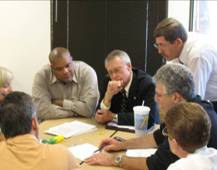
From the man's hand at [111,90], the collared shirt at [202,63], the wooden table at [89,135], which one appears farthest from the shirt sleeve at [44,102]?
the collared shirt at [202,63]

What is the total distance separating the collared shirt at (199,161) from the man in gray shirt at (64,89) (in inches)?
66.1

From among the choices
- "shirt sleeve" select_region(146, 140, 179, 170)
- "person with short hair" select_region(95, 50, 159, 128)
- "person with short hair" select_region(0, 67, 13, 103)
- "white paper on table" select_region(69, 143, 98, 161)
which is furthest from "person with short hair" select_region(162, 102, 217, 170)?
"person with short hair" select_region(0, 67, 13, 103)

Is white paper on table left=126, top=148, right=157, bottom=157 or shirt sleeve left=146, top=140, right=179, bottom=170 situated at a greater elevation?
shirt sleeve left=146, top=140, right=179, bottom=170

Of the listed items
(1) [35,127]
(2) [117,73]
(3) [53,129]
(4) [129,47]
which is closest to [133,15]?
(4) [129,47]

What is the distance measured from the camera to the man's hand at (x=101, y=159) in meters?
2.15

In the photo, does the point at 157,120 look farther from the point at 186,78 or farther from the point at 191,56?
the point at 186,78

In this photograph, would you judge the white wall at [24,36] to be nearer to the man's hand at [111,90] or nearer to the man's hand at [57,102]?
the man's hand at [57,102]

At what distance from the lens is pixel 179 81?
207cm

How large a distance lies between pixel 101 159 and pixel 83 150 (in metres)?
0.21

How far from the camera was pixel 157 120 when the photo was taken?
2.96 meters

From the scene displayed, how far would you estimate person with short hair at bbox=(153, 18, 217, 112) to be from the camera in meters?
2.77

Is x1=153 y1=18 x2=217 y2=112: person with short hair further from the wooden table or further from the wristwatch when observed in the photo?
the wristwatch

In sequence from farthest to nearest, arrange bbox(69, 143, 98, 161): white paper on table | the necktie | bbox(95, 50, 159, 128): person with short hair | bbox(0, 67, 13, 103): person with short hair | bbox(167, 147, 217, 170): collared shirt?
bbox(0, 67, 13, 103): person with short hair, the necktie, bbox(95, 50, 159, 128): person with short hair, bbox(69, 143, 98, 161): white paper on table, bbox(167, 147, 217, 170): collared shirt

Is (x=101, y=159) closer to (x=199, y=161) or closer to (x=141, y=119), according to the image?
(x=141, y=119)
